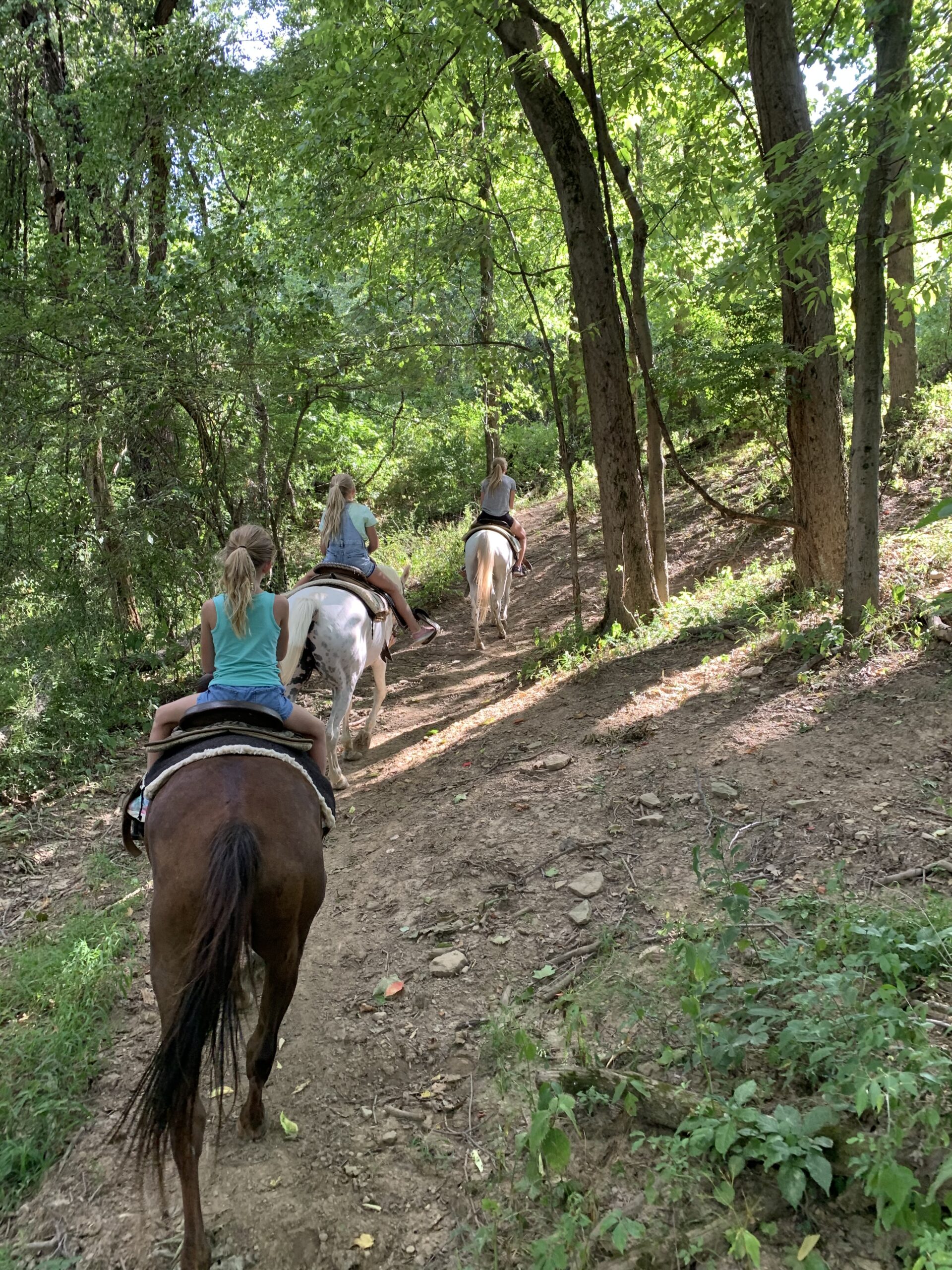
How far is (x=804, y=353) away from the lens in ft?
21.3

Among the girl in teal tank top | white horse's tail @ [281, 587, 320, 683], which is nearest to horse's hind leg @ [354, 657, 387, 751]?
white horse's tail @ [281, 587, 320, 683]

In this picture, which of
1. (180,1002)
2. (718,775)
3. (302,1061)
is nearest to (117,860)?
(302,1061)

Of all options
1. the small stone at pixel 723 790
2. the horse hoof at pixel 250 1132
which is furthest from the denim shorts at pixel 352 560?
the horse hoof at pixel 250 1132

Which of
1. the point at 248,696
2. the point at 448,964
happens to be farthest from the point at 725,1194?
the point at 248,696

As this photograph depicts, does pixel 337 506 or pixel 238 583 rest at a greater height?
pixel 337 506

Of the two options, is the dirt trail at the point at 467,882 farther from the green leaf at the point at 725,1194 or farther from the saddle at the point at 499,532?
the saddle at the point at 499,532

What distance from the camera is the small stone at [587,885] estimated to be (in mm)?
4094

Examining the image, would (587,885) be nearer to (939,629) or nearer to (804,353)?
(939,629)

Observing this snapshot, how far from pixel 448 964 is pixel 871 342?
16.2 ft

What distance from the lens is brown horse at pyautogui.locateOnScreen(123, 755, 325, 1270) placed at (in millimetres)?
2467

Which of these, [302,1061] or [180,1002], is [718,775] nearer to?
[302,1061]

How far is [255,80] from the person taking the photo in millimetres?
10781

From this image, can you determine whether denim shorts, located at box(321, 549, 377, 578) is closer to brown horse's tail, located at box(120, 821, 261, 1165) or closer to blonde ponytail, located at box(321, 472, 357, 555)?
blonde ponytail, located at box(321, 472, 357, 555)

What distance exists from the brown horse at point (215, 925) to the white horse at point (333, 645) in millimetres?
3047
